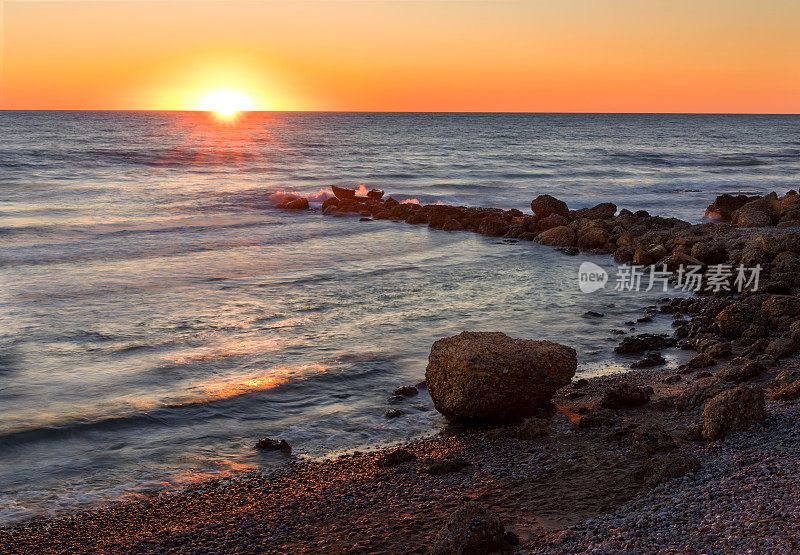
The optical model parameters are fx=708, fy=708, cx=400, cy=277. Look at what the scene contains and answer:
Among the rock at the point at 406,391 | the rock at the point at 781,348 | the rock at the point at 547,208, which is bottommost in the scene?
the rock at the point at 406,391

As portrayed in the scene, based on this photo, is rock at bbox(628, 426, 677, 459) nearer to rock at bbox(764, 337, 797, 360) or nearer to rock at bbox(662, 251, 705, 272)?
rock at bbox(764, 337, 797, 360)

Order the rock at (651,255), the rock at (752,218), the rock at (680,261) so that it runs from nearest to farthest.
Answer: the rock at (680,261), the rock at (651,255), the rock at (752,218)

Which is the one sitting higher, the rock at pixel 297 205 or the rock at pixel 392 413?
the rock at pixel 297 205

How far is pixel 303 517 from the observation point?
7309 millimetres

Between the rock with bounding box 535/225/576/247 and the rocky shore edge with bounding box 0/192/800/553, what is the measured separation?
13075 millimetres

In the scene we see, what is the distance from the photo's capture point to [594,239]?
929 inches

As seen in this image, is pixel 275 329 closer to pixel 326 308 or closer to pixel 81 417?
pixel 326 308

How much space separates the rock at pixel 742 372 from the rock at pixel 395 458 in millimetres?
4896

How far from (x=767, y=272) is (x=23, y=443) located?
1596 centimetres

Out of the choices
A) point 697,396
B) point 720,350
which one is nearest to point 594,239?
point 720,350

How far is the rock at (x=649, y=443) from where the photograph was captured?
800cm

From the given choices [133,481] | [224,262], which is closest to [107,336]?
[133,481]

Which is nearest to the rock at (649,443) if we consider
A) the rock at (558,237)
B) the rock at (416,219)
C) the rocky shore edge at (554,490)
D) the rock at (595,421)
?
the rocky shore edge at (554,490)

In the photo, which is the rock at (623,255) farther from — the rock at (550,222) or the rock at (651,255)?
the rock at (550,222)
